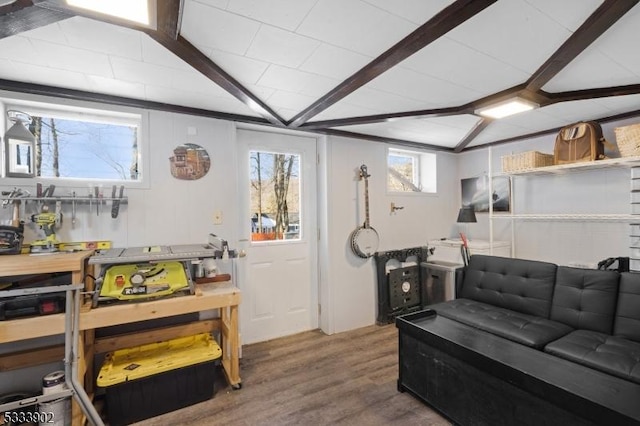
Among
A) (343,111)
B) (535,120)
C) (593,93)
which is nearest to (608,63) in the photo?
(593,93)

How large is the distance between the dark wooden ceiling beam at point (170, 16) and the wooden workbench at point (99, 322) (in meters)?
1.42

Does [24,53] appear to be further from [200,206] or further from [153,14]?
[200,206]

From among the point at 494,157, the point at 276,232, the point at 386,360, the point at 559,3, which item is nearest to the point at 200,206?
the point at 276,232

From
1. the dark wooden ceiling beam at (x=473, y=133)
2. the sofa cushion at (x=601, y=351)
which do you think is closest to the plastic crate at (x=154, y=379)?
the sofa cushion at (x=601, y=351)

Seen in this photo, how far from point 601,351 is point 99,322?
3.00 metres

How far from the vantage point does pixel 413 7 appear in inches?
55.4

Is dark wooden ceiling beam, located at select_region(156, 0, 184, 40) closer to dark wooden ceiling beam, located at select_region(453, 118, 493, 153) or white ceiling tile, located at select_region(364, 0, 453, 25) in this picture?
white ceiling tile, located at select_region(364, 0, 453, 25)

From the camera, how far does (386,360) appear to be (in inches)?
110

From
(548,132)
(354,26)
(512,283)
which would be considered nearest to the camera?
(354,26)

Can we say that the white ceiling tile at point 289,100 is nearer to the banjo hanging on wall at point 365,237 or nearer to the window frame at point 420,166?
the banjo hanging on wall at point 365,237

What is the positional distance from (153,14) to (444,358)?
8.12 ft

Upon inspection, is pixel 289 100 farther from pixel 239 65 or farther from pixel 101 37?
pixel 101 37

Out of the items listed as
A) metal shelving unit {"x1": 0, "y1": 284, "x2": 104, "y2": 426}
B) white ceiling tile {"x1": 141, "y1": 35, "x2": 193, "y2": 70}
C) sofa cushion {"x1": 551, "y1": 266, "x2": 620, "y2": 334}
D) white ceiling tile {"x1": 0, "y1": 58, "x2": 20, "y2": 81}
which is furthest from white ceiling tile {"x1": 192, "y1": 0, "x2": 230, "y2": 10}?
sofa cushion {"x1": 551, "y1": 266, "x2": 620, "y2": 334}

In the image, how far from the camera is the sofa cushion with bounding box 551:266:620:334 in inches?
82.5
